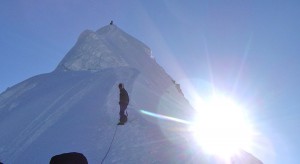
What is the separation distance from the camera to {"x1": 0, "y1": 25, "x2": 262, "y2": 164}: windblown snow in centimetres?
2153

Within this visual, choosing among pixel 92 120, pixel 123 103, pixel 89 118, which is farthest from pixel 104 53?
pixel 123 103

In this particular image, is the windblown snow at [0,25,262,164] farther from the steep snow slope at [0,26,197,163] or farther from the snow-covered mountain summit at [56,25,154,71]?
the snow-covered mountain summit at [56,25,154,71]

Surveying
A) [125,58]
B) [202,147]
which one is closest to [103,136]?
[202,147]

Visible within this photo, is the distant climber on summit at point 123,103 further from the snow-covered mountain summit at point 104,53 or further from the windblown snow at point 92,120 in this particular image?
the snow-covered mountain summit at point 104,53

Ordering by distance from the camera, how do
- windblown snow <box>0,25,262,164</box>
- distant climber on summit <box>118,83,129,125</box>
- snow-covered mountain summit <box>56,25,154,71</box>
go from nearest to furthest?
1. windblown snow <box>0,25,262,164</box>
2. distant climber on summit <box>118,83,129,125</box>
3. snow-covered mountain summit <box>56,25,154,71</box>

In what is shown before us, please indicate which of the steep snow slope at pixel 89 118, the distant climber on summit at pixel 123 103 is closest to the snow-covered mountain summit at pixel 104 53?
the steep snow slope at pixel 89 118

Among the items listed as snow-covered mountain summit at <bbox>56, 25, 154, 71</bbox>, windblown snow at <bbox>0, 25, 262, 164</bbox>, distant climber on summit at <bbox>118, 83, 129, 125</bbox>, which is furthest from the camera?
snow-covered mountain summit at <bbox>56, 25, 154, 71</bbox>

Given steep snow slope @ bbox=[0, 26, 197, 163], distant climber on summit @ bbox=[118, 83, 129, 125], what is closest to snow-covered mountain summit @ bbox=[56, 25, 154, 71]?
steep snow slope @ bbox=[0, 26, 197, 163]

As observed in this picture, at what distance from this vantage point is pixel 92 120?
24.9 meters

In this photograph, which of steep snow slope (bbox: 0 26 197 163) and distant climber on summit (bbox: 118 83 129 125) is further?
distant climber on summit (bbox: 118 83 129 125)

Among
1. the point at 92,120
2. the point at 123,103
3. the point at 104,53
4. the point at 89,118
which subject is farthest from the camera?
the point at 104,53

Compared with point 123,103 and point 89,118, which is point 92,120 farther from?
point 123,103

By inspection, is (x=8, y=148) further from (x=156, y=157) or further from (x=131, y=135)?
(x=156, y=157)

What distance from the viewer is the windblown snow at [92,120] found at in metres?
21.5
